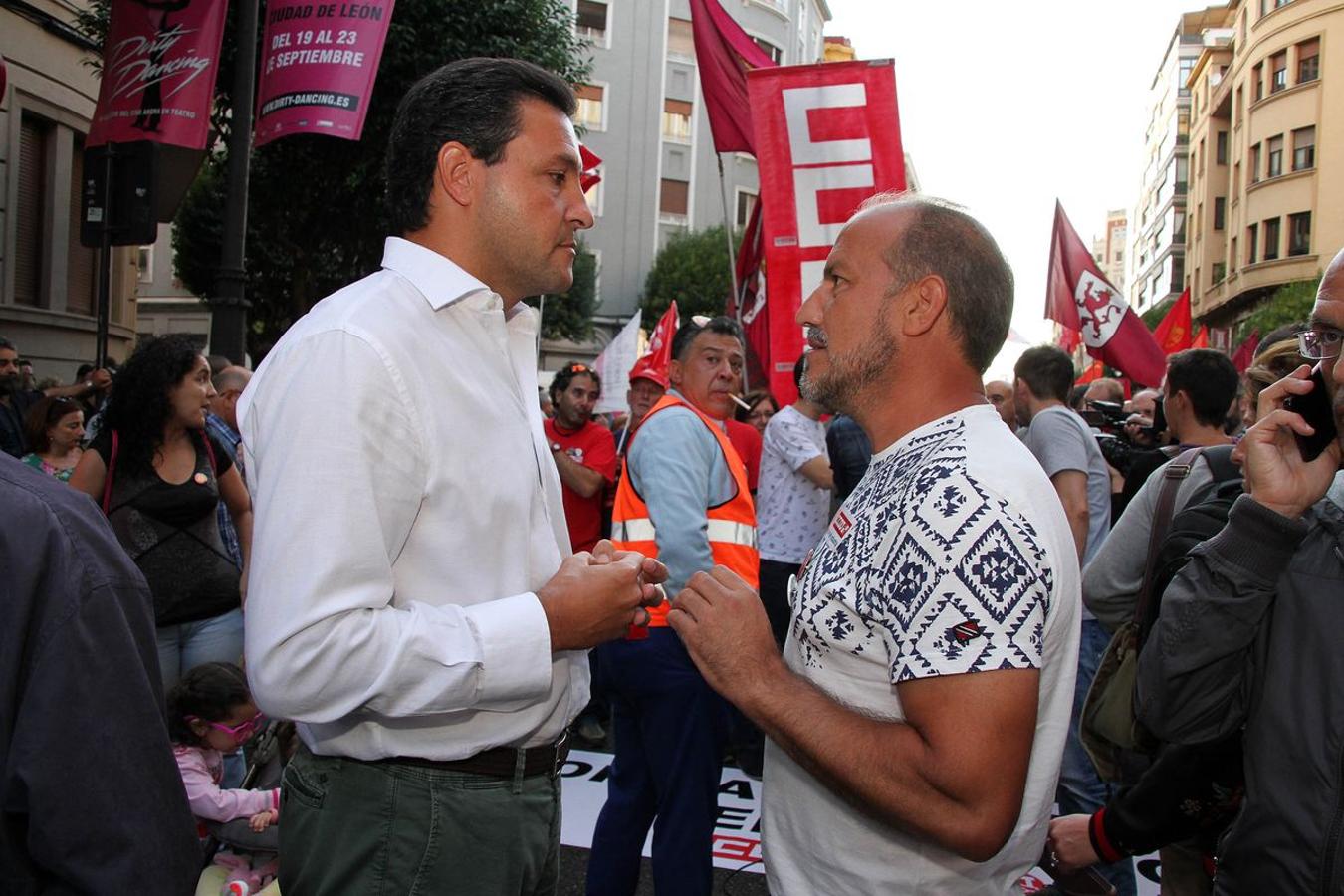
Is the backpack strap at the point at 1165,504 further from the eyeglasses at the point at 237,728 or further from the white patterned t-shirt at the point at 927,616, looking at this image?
the eyeglasses at the point at 237,728

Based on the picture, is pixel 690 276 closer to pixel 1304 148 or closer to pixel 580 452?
pixel 1304 148

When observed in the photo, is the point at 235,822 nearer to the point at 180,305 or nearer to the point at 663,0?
the point at 180,305

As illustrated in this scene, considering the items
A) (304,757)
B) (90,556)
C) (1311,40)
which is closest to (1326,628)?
(304,757)

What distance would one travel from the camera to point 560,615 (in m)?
1.77

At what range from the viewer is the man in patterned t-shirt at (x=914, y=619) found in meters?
1.52

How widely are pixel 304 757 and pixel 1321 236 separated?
141 feet

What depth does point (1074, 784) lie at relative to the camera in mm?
4469

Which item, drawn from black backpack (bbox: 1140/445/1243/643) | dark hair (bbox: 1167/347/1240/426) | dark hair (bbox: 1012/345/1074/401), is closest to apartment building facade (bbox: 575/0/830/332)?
dark hair (bbox: 1012/345/1074/401)

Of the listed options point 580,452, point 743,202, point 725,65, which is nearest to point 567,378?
point 580,452

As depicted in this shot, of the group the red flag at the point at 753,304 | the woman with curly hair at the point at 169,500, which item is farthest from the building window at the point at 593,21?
the woman with curly hair at the point at 169,500

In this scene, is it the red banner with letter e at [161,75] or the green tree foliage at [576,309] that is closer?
the red banner with letter e at [161,75]

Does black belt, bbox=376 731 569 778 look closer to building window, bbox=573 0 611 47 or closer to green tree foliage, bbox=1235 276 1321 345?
green tree foliage, bbox=1235 276 1321 345

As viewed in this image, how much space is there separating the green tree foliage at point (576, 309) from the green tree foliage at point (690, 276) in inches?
117

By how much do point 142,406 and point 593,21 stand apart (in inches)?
1452
